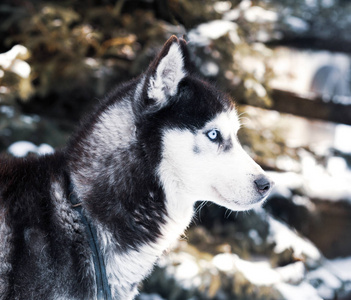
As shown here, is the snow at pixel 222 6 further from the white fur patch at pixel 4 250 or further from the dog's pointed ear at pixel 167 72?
the white fur patch at pixel 4 250

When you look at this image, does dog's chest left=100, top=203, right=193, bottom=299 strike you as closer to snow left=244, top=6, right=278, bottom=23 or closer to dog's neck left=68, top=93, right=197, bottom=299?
dog's neck left=68, top=93, right=197, bottom=299

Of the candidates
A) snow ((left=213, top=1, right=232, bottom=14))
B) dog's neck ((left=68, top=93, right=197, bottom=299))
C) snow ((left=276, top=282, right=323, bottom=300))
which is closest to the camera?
dog's neck ((left=68, top=93, right=197, bottom=299))

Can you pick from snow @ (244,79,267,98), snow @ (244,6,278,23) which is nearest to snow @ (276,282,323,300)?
snow @ (244,79,267,98)

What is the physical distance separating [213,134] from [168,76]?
357 mm

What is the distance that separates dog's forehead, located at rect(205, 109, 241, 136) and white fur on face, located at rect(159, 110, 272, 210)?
0.04m

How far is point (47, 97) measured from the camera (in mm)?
4559

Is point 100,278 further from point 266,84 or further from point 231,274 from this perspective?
point 266,84

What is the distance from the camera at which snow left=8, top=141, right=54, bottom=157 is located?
133 inches

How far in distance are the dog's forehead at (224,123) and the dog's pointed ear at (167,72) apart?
0.79 ft

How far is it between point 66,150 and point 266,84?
8.94 ft

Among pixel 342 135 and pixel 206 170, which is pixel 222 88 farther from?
pixel 342 135

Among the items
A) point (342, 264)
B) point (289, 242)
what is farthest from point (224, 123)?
point (342, 264)

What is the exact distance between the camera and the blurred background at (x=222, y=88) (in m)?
3.70

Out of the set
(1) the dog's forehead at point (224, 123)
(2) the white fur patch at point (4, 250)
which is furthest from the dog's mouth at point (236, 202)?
(2) the white fur patch at point (4, 250)
